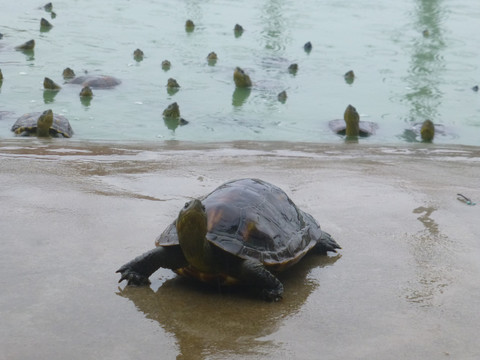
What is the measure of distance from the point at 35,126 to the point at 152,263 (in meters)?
7.68

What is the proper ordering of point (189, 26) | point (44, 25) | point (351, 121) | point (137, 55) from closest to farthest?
point (351, 121)
point (137, 55)
point (44, 25)
point (189, 26)

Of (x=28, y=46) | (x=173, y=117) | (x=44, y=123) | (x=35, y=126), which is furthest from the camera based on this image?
(x=28, y=46)

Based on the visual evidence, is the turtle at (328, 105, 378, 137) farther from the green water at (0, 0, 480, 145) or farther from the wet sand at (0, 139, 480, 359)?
the wet sand at (0, 139, 480, 359)

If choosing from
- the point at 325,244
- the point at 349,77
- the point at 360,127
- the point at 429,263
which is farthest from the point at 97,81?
the point at 429,263

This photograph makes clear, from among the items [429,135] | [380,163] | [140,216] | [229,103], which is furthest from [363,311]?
[229,103]

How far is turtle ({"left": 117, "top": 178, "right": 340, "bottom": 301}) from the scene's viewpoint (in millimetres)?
3846

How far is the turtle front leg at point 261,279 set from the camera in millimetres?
3947

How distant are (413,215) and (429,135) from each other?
280 inches

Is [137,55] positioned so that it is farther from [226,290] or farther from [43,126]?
[226,290]

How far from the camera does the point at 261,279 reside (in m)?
3.95

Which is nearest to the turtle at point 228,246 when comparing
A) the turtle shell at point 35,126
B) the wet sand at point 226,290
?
the wet sand at point 226,290

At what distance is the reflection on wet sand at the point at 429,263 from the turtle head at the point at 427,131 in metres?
7.03

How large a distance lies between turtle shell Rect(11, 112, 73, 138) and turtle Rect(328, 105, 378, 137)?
4.54 m

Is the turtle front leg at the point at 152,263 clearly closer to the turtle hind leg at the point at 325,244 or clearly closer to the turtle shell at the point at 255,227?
the turtle shell at the point at 255,227
